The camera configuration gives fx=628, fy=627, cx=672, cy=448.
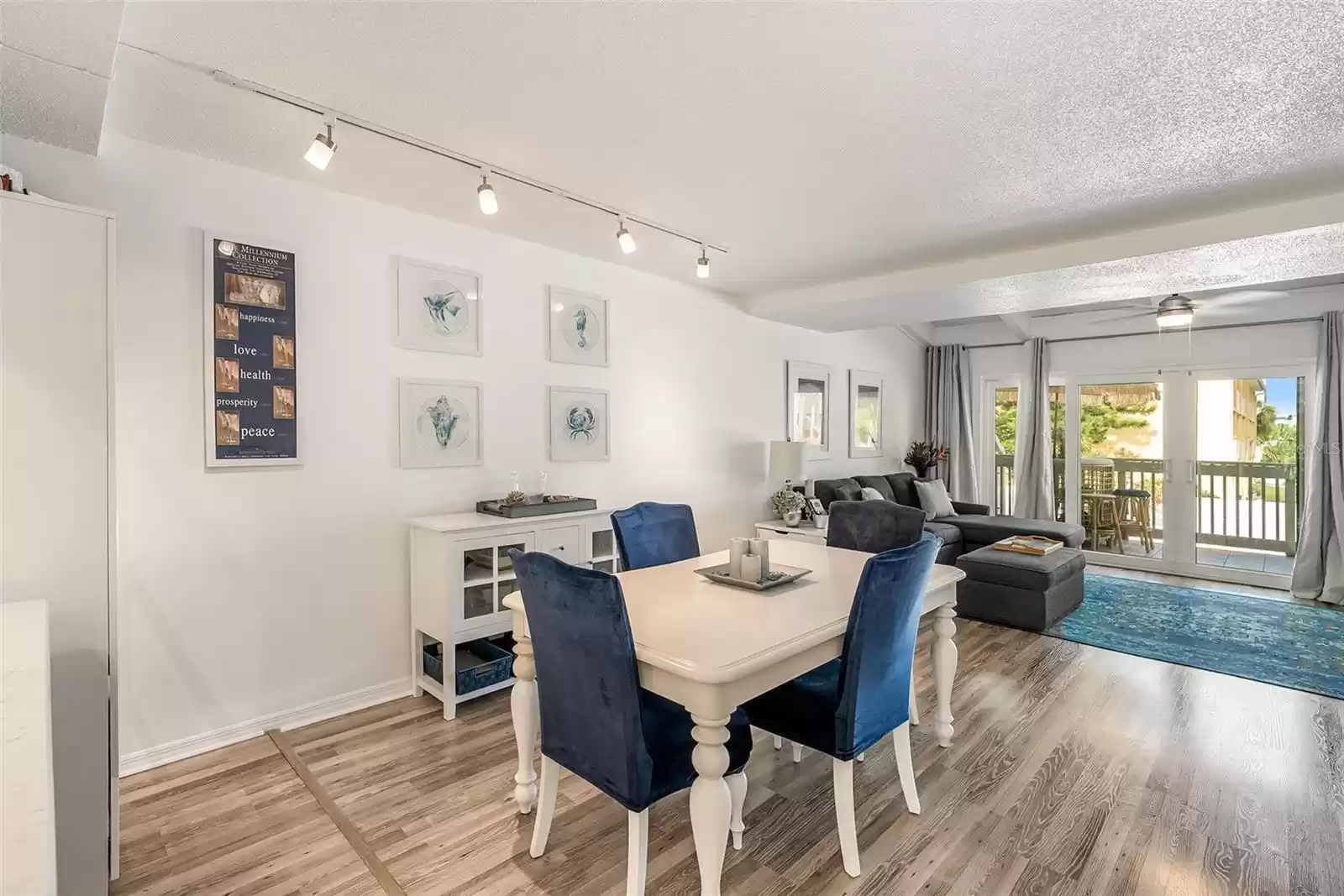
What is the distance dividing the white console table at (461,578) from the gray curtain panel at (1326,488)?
6.17m

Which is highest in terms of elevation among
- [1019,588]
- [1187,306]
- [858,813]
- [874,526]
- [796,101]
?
[796,101]

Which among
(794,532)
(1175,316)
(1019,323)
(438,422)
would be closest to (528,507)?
(438,422)

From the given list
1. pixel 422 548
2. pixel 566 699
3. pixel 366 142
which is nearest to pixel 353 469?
pixel 422 548

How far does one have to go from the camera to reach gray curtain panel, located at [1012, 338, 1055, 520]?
6.68 metres

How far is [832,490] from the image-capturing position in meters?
5.79

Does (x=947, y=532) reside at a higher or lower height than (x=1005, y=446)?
lower

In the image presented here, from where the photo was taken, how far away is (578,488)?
406cm

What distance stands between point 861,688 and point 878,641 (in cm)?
15

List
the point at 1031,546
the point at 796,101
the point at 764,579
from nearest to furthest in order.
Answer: the point at 796,101, the point at 764,579, the point at 1031,546

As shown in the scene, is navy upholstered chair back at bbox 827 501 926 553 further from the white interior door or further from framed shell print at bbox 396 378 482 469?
the white interior door

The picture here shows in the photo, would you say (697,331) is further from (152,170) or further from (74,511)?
(74,511)

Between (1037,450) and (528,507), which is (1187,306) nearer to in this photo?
(1037,450)

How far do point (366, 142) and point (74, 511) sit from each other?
164 centimetres

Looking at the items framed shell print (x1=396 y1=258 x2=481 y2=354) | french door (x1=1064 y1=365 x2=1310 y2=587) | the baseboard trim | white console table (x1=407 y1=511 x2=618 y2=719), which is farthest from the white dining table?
french door (x1=1064 y1=365 x2=1310 y2=587)
